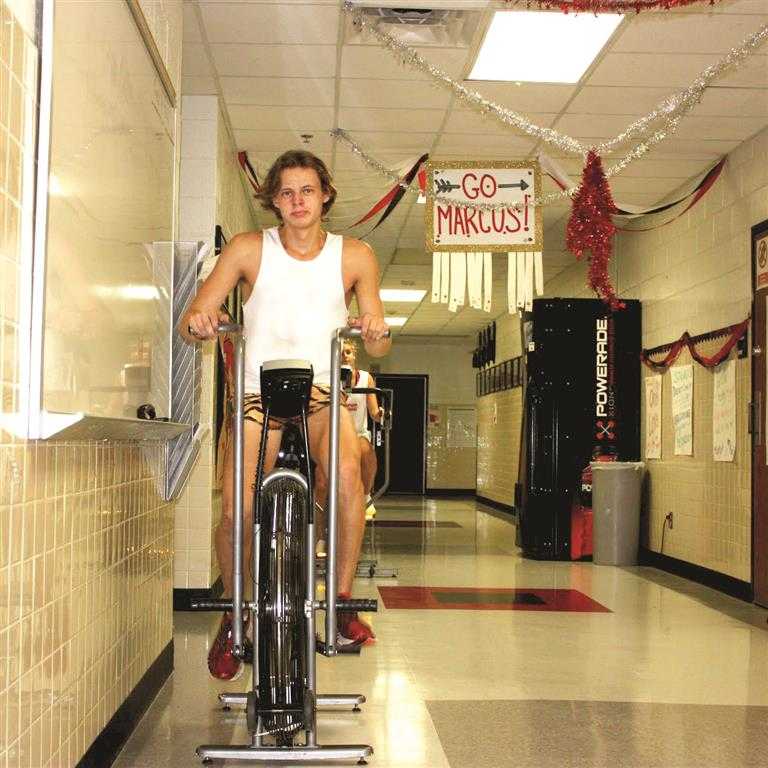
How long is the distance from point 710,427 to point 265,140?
3.47 metres

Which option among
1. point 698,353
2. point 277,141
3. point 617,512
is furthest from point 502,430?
point 277,141

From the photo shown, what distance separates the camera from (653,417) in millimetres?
8445

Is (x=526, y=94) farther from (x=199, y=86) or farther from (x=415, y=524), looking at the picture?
(x=415, y=524)

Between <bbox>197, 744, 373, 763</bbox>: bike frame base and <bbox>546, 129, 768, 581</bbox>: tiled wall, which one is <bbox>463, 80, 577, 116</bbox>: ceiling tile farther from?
<bbox>197, 744, 373, 763</bbox>: bike frame base

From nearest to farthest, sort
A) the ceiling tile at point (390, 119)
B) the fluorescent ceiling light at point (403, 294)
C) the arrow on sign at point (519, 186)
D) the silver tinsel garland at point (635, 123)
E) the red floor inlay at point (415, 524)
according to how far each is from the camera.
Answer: the silver tinsel garland at point (635, 123), the arrow on sign at point (519, 186), the ceiling tile at point (390, 119), the red floor inlay at point (415, 524), the fluorescent ceiling light at point (403, 294)

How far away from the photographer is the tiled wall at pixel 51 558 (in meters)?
1.76

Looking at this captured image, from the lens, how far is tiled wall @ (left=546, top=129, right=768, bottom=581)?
6434mm

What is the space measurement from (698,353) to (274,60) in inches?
141

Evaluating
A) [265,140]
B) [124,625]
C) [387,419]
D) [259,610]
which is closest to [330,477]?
[259,610]

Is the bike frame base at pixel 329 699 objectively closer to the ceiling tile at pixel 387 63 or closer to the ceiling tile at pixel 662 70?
the ceiling tile at pixel 387 63

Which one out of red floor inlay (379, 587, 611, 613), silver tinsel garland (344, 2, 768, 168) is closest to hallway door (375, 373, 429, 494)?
red floor inlay (379, 587, 611, 613)

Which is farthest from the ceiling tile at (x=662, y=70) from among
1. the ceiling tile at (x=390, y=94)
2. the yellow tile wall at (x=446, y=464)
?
the yellow tile wall at (x=446, y=464)

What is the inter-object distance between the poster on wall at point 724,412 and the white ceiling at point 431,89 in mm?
1418

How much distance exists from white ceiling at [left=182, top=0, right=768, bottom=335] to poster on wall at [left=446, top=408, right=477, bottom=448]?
12.8 m
